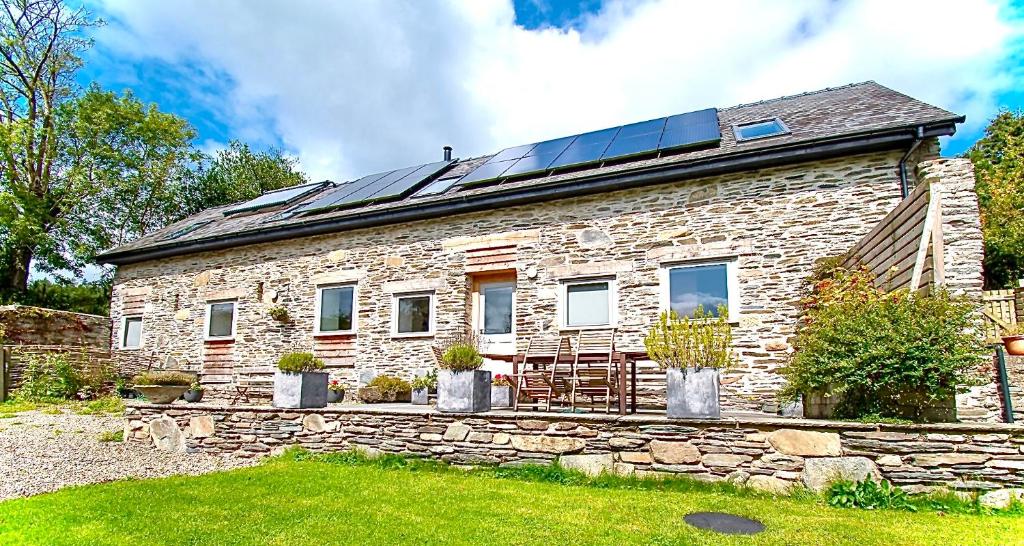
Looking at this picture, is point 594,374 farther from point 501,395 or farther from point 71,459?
point 71,459

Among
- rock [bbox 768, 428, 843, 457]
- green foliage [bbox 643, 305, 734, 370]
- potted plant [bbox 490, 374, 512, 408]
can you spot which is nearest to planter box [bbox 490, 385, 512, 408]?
potted plant [bbox 490, 374, 512, 408]

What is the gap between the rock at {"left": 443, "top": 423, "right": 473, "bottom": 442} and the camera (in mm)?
6332

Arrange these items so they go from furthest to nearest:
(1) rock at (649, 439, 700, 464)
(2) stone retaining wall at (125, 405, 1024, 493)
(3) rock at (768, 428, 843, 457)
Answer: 1. (1) rock at (649, 439, 700, 464)
2. (3) rock at (768, 428, 843, 457)
3. (2) stone retaining wall at (125, 405, 1024, 493)

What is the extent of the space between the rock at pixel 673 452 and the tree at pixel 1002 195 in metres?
13.6

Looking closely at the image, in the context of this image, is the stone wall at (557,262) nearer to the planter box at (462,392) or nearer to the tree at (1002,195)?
the planter box at (462,392)

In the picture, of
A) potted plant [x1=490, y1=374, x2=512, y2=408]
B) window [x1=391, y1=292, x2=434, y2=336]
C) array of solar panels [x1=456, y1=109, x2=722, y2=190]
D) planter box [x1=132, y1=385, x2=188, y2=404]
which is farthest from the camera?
window [x1=391, y1=292, x2=434, y2=336]

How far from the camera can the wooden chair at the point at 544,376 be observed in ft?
22.5

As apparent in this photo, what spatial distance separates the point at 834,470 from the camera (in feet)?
15.8

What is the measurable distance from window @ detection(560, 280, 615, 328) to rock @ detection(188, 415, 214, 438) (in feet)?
17.5

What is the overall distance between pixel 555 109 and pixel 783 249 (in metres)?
11.4

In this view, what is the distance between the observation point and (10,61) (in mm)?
18844

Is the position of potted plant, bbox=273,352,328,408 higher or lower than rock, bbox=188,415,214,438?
higher

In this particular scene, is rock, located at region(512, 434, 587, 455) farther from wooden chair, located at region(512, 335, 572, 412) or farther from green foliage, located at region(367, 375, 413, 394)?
green foliage, located at region(367, 375, 413, 394)

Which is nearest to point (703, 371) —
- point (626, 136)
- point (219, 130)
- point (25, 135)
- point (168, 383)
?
point (626, 136)
